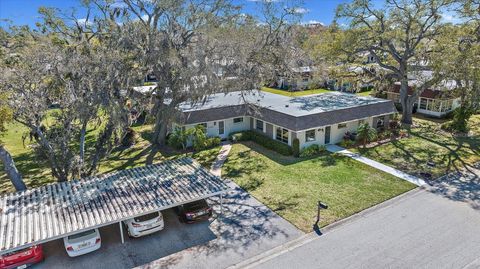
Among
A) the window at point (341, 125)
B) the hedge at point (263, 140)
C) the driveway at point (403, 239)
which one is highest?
the window at point (341, 125)

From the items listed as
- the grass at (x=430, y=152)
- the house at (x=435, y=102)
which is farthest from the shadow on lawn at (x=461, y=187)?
the house at (x=435, y=102)

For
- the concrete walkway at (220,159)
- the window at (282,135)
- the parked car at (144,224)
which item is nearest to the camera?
the parked car at (144,224)

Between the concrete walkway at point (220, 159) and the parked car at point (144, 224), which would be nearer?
the parked car at point (144, 224)

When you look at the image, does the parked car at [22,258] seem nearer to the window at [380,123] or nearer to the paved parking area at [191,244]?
the paved parking area at [191,244]

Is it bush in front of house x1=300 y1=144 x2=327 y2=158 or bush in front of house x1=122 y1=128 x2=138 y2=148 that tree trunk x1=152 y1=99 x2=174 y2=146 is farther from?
bush in front of house x1=300 y1=144 x2=327 y2=158

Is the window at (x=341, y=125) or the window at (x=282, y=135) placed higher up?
the window at (x=341, y=125)

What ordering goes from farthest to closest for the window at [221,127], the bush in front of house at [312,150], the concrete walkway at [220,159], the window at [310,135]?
the window at [221,127], the window at [310,135], the bush in front of house at [312,150], the concrete walkway at [220,159]
